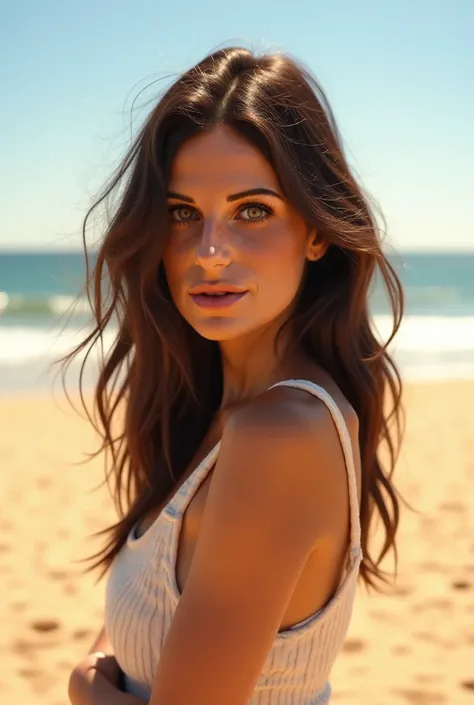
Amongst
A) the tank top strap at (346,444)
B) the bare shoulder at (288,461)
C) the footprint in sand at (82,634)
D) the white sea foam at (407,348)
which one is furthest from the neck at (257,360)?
the white sea foam at (407,348)

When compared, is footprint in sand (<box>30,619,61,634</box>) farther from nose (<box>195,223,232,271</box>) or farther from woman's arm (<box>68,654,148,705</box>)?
nose (<box>195,223,232,271</box>)

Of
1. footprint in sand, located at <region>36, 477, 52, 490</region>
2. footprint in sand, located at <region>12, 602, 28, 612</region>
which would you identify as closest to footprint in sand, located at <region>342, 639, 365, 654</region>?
footprint in sand, located at <region>12, 602, 28, 612</region>

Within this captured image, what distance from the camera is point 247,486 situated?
4.38ft

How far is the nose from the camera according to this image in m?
1.67

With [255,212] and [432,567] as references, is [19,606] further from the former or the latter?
[255,212]

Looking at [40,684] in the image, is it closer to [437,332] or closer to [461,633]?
[461,633]

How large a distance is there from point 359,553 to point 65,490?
5.62 metres

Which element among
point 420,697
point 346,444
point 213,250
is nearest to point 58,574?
point 420,697

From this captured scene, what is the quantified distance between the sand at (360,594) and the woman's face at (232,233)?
8.00 feet

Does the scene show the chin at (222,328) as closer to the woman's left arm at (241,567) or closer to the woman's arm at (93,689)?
the woman's left arm at (241,567)

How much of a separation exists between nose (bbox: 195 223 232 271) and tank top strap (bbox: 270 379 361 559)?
300 mm

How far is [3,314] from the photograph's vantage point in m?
27.1

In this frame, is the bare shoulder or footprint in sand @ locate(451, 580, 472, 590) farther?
footprint in sand @ locate(451, 580, 472, 590)

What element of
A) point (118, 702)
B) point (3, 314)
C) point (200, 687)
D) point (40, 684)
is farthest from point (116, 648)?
point (3, 314)
